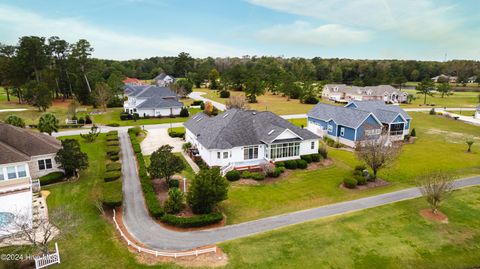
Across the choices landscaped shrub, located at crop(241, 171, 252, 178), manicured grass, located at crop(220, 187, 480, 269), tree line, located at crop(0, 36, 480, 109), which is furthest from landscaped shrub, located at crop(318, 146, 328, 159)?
tree line, located at crop(0, 36, 480, 109)

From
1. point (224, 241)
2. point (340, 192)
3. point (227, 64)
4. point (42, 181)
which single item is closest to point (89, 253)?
point (224, 241)

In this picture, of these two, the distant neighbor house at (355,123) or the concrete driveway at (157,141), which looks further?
the distant neighbor house at (355,123)

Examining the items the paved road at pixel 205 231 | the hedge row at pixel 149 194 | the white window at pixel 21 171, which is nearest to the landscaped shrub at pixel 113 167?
the hedge row at pixel 149 194

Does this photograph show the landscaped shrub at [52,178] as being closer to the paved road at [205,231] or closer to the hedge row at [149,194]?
the paved road at [205,231]

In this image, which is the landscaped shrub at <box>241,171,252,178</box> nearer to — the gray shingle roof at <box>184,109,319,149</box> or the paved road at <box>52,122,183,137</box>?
the gray shingle roof at <box>184,109,319,149</box>

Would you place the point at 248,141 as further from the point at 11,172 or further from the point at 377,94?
the point at 377,94
